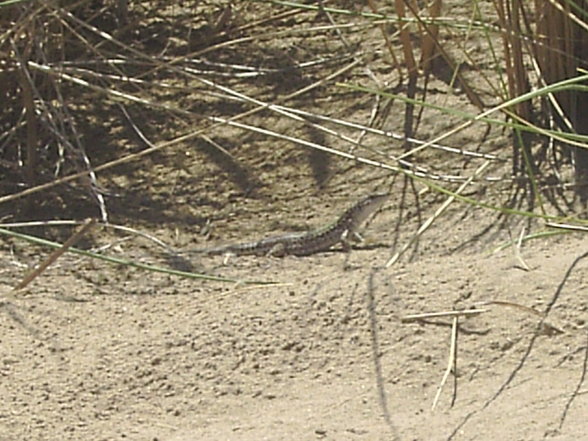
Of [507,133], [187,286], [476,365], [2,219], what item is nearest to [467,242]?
[507,133]

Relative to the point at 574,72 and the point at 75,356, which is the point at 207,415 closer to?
the point at 75,356

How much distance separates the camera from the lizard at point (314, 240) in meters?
4.78

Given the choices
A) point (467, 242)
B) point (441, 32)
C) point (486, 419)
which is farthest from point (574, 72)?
point (486, 419)

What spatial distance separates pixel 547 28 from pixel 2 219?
2.14 metres

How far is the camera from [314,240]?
4859mm

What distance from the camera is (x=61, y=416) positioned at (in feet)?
11.3

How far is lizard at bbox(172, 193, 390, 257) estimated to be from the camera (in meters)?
4.78

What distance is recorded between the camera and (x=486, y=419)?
123 inches

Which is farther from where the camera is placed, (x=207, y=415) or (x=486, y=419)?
(x=207, y=415)

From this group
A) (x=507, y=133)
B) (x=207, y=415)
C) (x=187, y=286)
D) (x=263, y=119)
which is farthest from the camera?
(x=263, y=119)

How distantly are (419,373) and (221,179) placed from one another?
2199 millimetres

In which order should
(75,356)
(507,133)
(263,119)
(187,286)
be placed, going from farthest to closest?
(263,119) → (507,133) → (187,286) → (75,356)

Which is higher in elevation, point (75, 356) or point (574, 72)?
point (574, 72)

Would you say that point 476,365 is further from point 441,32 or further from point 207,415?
point 441,32
